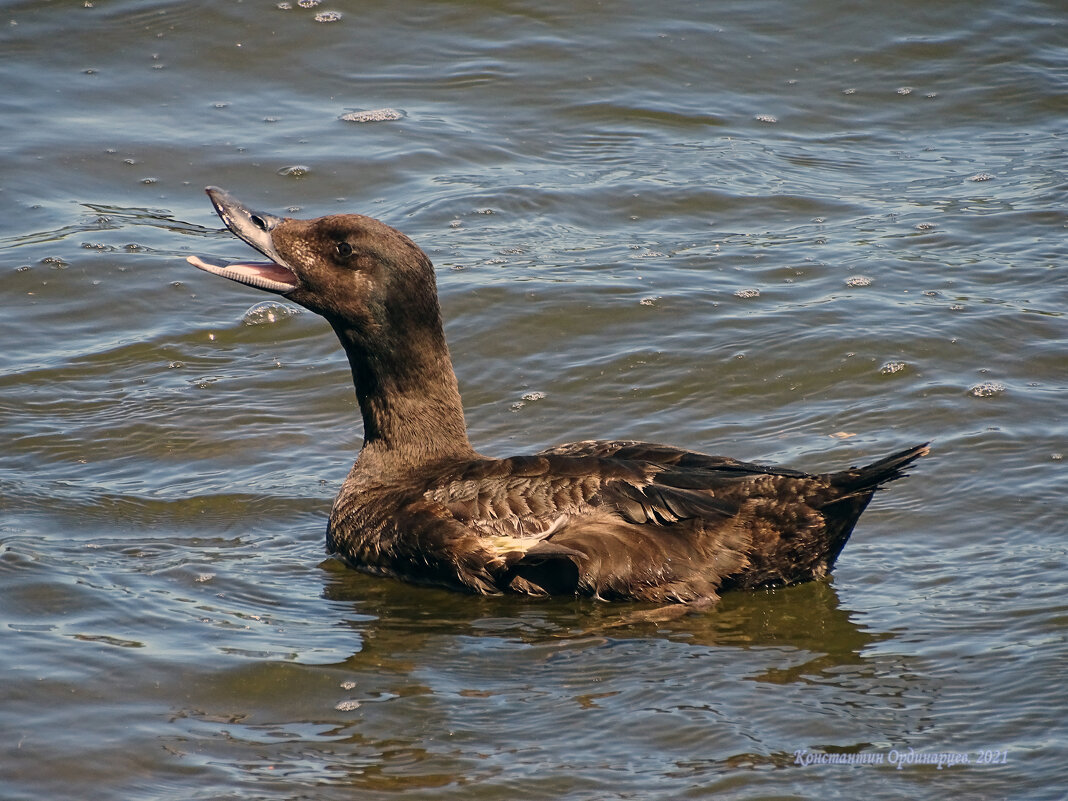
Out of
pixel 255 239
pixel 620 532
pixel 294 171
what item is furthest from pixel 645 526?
pixel 294 171

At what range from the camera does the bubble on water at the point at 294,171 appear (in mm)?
10789

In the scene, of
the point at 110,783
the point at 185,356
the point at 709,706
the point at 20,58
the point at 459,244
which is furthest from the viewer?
the point at 20,58

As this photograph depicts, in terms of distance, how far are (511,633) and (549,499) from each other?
638 mm

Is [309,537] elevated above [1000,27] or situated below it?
below

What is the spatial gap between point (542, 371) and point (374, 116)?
13.7 feet

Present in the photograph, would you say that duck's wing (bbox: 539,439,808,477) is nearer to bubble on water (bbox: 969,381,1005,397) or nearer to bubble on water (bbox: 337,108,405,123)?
bubble on water (bbox: 969,381,1005,397)

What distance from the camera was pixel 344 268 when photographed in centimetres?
669

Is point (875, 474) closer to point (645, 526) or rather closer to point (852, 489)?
point (852, 489)

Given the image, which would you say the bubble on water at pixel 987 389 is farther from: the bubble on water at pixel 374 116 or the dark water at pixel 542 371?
the bubble on water at pixel 374 116

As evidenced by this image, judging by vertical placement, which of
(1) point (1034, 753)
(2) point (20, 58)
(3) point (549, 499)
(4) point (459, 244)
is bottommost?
(1) point (1034, 753)

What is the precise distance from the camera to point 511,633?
578 cm

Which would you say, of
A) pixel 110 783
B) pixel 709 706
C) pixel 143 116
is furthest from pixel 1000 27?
pixel 110 783

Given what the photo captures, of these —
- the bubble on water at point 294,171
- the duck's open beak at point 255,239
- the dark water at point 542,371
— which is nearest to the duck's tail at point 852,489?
the dark water at point 542,371

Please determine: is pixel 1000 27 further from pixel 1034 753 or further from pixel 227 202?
pixel 1034 753
